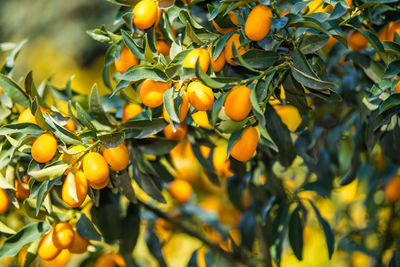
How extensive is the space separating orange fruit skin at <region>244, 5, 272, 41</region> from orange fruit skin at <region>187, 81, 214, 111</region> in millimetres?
92

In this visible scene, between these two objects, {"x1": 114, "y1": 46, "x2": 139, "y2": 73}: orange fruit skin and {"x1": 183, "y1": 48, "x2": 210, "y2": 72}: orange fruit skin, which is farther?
{"x1": 114, "y1": 46, "x2": 139, "y2": 73}: orange fruit skin

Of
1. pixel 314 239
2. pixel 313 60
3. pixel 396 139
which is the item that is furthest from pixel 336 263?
pixel 313 60

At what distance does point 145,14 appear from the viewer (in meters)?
0.63

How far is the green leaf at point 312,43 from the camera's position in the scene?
589 mm

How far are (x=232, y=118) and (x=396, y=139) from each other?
31cm

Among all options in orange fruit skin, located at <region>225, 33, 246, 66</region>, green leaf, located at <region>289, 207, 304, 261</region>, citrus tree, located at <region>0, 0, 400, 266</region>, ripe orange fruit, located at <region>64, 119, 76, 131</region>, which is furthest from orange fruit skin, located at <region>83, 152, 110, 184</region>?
green leaf, located at <region>289, 207, 304, 261</region>

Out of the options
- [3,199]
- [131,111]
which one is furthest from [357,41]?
[3,199]

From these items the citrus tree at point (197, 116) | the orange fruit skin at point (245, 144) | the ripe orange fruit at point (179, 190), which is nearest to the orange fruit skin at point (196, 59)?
the citrus tree at point (197, 116)

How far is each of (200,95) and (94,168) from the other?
0.17 metres

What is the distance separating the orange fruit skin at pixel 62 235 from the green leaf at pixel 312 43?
45cm

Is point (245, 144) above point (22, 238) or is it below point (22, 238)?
above

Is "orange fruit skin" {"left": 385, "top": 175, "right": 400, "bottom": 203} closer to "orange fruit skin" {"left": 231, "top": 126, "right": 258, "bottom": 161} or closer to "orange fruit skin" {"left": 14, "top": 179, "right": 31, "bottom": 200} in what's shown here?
"orange fruit skin" {"left": 231, "top": 126, "right": 258, "bottom": 161}

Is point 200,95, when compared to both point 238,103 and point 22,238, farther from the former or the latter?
point 22,238

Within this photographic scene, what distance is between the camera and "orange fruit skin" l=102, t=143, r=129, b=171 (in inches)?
24.5
